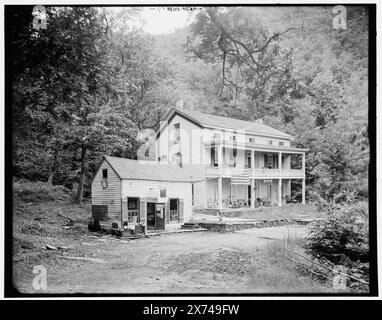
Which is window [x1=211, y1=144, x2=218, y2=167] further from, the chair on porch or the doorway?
the doorway

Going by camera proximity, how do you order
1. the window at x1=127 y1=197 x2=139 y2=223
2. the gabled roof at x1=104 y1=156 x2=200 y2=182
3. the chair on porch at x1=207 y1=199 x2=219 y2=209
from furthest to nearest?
1. the chair on porch at x1=207 y1=199 x2=219 y2=209
2. the window at x1=127 y1=197 x2=139 y2=223
3. the gabled roof at x1=104 y1=156 x2=200 y2=182

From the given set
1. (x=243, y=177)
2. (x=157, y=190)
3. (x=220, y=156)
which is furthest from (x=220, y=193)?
(x=157, y=190)

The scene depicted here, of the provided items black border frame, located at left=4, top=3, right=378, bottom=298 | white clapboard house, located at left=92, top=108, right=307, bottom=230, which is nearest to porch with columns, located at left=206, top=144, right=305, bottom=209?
white clapboard house, located at left=92, top=108, right=307, bottom=230

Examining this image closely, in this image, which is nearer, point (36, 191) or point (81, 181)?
point (36, 191)

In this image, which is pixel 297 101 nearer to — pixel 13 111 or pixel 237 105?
pixel 237 105

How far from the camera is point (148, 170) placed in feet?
14.5

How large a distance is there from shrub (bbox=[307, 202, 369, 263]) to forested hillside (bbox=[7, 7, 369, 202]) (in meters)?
0.21

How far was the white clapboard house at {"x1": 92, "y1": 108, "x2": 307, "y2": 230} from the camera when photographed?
4277 millimetres

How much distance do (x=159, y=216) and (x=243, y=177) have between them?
2.22 metres

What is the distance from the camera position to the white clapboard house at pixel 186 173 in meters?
4.28

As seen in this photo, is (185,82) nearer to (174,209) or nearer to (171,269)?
(174,209)

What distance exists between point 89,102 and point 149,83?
100cm

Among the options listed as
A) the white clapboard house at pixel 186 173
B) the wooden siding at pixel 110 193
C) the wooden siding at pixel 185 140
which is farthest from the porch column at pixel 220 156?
the wooden siding at pixel 110 193
